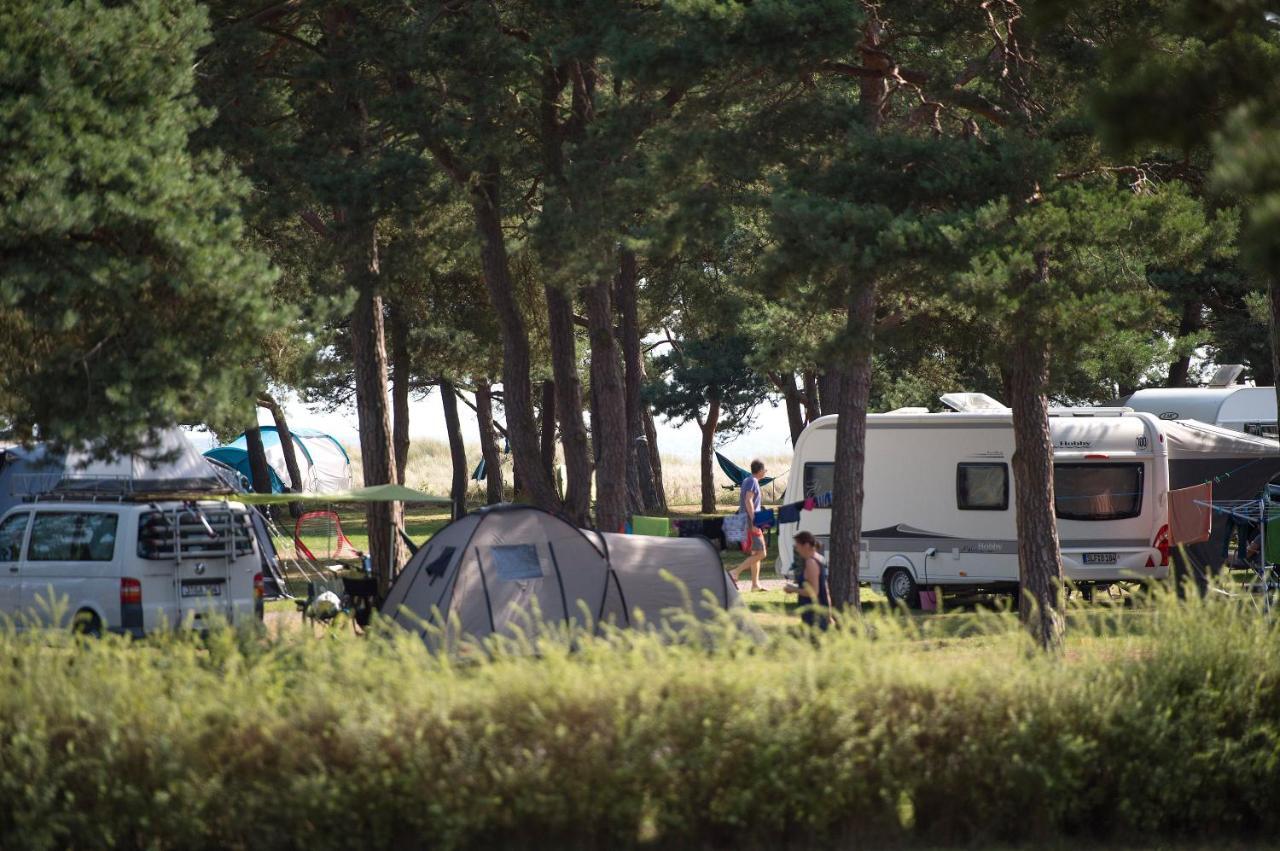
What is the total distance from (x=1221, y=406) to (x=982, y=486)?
255 inches

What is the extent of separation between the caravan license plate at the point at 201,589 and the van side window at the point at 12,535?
5.36ft

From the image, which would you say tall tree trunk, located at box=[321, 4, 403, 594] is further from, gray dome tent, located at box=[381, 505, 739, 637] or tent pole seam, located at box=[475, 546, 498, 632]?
tent pole seam, located at box=[475, 546, 498, 632]

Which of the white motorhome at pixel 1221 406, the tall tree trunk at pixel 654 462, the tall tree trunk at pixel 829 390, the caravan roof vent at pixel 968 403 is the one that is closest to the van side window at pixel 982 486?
the caravan roof vent at pixel 968 403

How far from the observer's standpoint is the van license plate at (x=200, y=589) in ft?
44.4

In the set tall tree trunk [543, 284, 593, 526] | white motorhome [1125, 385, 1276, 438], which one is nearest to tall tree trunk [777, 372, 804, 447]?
white motorhome [1125, 385, 1276, 438]

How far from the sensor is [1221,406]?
21859 mm

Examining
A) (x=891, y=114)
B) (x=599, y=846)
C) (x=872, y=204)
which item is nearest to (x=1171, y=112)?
(x=599, y=846)

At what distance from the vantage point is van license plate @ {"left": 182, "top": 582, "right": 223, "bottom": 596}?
13.5 m

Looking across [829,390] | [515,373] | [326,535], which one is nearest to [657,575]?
[515,373]

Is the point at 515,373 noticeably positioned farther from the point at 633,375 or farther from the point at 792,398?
the point at 792,398

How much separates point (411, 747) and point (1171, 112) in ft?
12.9

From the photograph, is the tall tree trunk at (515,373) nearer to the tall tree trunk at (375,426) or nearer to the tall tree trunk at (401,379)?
the tall tree trunk at (375,426)

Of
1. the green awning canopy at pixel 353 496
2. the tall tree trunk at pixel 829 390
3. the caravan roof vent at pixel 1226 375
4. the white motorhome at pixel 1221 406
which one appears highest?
the tall tree trunk at pixel 829 390

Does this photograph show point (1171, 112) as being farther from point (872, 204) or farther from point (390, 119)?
point (390, 119)
